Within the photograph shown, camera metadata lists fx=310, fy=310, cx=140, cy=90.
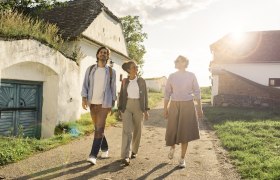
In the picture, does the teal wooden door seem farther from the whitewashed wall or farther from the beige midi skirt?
the beige midi skirt

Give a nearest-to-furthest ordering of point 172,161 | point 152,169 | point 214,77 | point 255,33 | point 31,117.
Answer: point 152,169, point 172,161, point 31,117, point 214,77, point 255,33

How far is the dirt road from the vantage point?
197 inches

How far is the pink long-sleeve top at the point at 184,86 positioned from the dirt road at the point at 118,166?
1323 mm

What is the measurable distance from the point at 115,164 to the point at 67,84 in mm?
5077

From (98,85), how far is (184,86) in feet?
5.41

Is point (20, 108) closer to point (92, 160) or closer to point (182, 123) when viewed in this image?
point (92, 160)

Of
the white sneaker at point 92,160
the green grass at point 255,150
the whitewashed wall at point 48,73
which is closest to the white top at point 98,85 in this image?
the white sneaker at point 92,160

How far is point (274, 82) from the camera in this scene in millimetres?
28609

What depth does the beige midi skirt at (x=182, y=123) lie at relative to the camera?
19.3ft

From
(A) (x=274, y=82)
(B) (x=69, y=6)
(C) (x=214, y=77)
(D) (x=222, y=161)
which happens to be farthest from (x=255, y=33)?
(D) (x=222, y=161)

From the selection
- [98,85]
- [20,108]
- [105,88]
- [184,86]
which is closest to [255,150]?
[184,86]

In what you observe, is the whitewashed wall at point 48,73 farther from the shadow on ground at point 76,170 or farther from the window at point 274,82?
the window at point 274,82

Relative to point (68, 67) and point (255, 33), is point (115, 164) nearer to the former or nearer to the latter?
point (68, 67)

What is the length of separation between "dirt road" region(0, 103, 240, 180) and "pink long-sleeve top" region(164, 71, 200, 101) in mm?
1323
